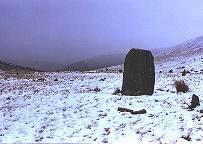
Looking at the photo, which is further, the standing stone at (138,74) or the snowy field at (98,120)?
the standing stone at (138,74)

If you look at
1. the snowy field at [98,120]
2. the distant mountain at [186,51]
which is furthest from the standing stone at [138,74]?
the distant mountain at [186,51]

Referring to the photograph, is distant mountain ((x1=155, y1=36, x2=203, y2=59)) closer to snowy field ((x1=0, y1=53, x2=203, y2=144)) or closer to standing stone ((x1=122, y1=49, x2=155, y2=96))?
standing stone ((x1=122, y1=49, x2=155, y2=96))

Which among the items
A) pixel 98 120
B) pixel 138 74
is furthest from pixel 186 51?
pixel 98 120

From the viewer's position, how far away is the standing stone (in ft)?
77.6

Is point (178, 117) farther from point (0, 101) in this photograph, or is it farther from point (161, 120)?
point (0, 101)

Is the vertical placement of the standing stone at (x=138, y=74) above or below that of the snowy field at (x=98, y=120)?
above

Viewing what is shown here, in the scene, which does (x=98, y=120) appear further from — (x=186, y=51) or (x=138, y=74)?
(x=186, y=51)

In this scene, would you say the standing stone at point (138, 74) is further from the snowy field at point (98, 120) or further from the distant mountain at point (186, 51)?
the distant mountain at point (186, 51)

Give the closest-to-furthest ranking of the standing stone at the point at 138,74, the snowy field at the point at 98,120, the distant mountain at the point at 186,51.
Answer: the snowy field at the point at 98,120
the standing stone at the point at 138,74
the distant mountain at the point at 186,51

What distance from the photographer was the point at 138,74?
2397 centimetres

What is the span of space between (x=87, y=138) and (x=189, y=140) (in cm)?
382

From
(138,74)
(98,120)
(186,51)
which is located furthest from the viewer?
(186,51)

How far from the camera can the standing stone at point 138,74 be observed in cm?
2364

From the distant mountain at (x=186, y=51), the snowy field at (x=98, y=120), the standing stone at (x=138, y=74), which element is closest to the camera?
the snowy field at (x=98, y=120)
